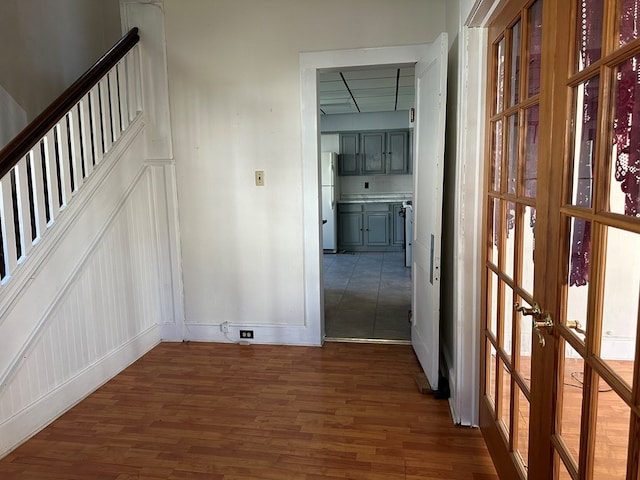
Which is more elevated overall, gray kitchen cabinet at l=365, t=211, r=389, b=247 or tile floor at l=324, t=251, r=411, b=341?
gray kitchen cabinet at l=365, t=211, r=389, b=247

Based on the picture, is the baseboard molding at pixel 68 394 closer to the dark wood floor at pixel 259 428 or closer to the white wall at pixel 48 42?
the dark wood floor at pixel 259 428

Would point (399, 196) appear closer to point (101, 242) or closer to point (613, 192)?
point (101, 242)

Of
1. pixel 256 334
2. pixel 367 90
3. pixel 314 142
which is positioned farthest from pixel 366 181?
pixel 256 334

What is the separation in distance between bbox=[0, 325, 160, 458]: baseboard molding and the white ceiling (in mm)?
2899

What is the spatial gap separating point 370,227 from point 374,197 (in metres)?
0.64

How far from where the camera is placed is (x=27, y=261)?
2.27 metres

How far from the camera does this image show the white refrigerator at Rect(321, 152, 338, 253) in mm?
7246

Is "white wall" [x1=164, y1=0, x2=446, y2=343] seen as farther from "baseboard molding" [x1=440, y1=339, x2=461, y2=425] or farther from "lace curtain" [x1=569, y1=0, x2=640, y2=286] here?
"lace curtain" [x1=569, y1=0, x2=640, y2=286]

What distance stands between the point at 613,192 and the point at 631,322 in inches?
11.5

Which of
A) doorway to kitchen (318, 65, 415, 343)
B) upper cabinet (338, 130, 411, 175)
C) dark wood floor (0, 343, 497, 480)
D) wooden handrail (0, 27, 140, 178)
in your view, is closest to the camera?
dark wood floor (0, 343, 497, 480)

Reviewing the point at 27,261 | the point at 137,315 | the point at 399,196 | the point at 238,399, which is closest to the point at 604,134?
the point at 238,399

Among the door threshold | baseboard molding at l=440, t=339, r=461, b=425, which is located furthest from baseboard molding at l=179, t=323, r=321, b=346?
baseboard molding at l=440, t=339, r=461, b=425

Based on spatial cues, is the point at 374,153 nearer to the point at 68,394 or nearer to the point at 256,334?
the point at 256,334

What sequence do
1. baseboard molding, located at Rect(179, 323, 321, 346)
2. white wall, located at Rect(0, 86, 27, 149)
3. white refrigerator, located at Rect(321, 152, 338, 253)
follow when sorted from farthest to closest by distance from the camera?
1. white refrigerator, located at Rect(321, 152, 338, 253)
2. baseboard molding, located at Rect(179, 323, 321, 346)
3. white wall, located at Rect(0, 86, 27, 149)
